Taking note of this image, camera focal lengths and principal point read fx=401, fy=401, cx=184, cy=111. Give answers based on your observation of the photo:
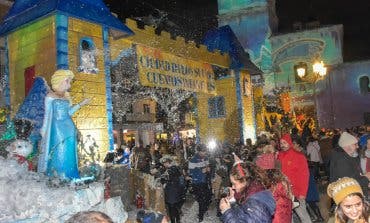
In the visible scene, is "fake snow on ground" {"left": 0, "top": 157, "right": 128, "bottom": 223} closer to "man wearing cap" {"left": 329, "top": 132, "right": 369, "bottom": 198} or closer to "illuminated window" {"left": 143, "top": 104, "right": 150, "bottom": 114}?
"man wearing cap" {"left": 329, "top": 132, "right": 369, "bottom": 198}

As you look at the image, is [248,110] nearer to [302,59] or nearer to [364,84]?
[302,59]

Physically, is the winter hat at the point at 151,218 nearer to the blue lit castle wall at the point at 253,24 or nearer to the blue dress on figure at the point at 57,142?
the blue dress on figure at the point at 57,142

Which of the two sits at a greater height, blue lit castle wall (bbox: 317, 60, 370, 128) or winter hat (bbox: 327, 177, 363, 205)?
blue lit castle wall (bbox: 317, 60, 370, 128)

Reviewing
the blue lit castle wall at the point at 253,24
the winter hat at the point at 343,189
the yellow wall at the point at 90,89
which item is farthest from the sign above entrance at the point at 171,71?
the blue lit castle wall at the point at 253,24

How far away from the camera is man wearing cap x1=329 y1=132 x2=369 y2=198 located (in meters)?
5.61

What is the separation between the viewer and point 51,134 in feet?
18.5

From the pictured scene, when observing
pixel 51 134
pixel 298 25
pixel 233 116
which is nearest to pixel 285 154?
pixel 51 134

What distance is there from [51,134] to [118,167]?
214 cm

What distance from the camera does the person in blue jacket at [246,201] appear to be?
322cm

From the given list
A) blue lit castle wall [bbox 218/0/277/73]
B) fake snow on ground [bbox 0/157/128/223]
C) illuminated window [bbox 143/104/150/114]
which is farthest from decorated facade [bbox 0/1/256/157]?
illuminated window [bbox 143/104/150/114]

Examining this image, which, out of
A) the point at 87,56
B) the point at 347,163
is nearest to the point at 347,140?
the point at 347,163

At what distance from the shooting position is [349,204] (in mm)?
3357

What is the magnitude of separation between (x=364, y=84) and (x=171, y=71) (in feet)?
81.1

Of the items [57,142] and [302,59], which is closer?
[57,142]
